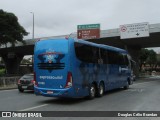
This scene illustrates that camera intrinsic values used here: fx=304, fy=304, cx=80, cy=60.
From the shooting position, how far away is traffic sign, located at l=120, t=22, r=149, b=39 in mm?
39625

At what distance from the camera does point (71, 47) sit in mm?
14164

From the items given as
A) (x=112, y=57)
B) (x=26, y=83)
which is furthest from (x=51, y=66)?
(x=26, y=83)

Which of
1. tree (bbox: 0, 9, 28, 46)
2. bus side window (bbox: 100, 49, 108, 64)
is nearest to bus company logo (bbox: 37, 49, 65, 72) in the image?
bus side window (bbox: 100, 49, 108, 64)

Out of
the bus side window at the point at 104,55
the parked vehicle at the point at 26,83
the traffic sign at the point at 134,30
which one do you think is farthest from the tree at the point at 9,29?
the bus side window at the point at 104,55

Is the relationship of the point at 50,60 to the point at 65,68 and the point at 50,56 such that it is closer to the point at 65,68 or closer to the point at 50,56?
the point at 50,56

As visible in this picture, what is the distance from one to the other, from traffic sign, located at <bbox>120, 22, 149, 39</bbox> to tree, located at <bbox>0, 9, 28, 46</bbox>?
62.1 feet

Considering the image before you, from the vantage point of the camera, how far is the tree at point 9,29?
162 feet

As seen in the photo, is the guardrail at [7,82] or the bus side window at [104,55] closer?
the bus side window at [104,55]

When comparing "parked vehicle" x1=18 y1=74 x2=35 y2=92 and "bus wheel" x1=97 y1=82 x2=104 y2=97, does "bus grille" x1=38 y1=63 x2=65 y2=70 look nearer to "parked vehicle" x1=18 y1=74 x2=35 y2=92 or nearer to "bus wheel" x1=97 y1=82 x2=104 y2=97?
"bus wheel" x1=97 y1=82 x2=104 y2=97

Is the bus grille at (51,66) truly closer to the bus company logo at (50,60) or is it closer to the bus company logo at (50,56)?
the bus company logo at (50,60)

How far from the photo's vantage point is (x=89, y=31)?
142 feet

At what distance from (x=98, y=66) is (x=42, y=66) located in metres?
3.92

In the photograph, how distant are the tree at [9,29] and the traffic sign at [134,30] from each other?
1892 cm

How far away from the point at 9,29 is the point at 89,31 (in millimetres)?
15043
